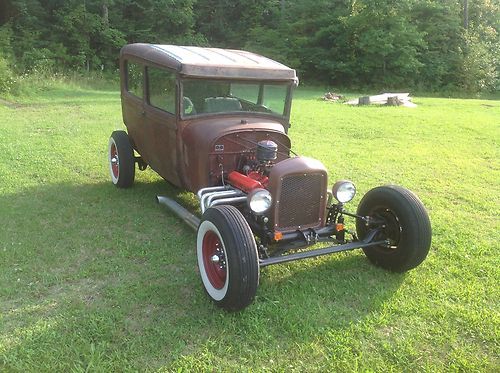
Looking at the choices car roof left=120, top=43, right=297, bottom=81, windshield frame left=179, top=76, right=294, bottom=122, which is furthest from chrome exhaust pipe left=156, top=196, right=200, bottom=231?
car roof left=120, top=43, right=297, bottom=81

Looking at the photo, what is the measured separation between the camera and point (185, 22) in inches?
1120

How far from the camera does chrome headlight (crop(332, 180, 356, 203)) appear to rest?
3902mm

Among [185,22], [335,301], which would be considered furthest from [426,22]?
[335,301]

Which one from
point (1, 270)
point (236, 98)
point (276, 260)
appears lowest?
point (1, 270)

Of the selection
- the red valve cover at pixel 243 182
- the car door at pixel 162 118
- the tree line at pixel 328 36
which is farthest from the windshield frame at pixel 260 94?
the tree line at pixel 328 36

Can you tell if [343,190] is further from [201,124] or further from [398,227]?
[201,124]

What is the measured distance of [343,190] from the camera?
392cm

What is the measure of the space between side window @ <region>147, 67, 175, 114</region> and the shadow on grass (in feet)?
4.25

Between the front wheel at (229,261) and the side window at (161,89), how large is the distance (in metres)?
1.71

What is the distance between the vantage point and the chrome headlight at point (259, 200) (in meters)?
3.57

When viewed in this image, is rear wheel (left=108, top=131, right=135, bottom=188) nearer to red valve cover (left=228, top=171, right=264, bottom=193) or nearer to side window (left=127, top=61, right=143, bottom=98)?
side window (left=127, top=61, right=143, bottom=98)

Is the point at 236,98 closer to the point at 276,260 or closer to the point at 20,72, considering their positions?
the point at 276,260

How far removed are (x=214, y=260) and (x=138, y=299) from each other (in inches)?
27.2

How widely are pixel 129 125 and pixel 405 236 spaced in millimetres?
3903
